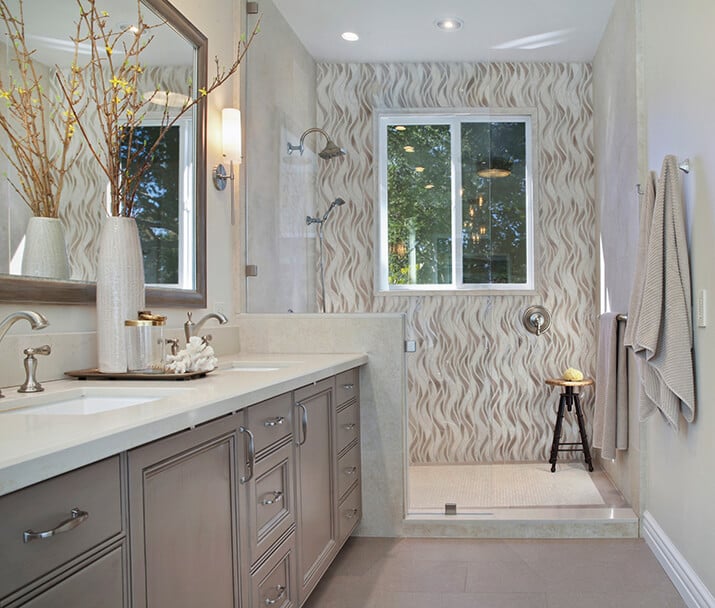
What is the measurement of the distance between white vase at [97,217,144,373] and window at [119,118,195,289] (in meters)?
0.38

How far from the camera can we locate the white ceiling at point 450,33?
10.7 feet

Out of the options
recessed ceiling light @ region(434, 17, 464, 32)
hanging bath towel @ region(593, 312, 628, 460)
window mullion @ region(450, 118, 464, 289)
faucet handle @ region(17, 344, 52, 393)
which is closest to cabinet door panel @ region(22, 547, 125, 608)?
faucet handle @ region(17, 344, 52, 393)

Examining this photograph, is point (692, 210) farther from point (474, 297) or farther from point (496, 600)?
point (496, 600)

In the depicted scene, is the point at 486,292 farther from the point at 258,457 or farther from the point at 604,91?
the point at 258,457

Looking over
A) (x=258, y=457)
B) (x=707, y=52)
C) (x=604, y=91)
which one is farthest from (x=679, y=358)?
(x=604, y=91)

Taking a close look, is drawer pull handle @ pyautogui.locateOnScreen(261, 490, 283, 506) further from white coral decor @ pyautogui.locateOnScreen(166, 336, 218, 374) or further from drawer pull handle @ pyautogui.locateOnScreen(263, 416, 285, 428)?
white coral decor @ pyautogui.locateOnScreen(166, 336, 218, 374)

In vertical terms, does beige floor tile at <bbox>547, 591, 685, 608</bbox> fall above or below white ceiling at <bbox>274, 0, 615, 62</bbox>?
below

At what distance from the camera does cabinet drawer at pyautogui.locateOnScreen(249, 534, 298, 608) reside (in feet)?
5.31

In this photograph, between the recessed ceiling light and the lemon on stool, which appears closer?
the recessed ceiling light

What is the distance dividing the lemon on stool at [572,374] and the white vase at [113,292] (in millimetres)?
2413

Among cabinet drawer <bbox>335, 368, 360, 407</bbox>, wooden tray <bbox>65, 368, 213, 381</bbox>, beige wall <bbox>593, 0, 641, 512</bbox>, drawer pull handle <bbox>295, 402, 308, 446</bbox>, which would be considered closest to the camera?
wooden tray <bbox>65, 368, 213, 381</bbox>

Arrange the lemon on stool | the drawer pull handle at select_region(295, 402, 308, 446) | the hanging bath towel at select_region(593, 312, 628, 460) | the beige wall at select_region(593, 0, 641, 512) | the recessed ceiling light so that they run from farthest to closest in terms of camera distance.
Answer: the lemon on stool → the recessed ceiling light → the hanging bath towel at select_region(593, 312, 628, 460) → the beige wall at select_region(593, 0, 641, 512) → the drawer pull handle at select_region(295, 402, 308, 446)

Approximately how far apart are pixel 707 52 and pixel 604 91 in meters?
1.44

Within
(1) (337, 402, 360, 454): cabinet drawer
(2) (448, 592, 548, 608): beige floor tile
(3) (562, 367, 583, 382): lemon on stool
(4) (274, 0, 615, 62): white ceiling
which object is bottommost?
(2) (448, 592, 548, 608): beige floor tile
